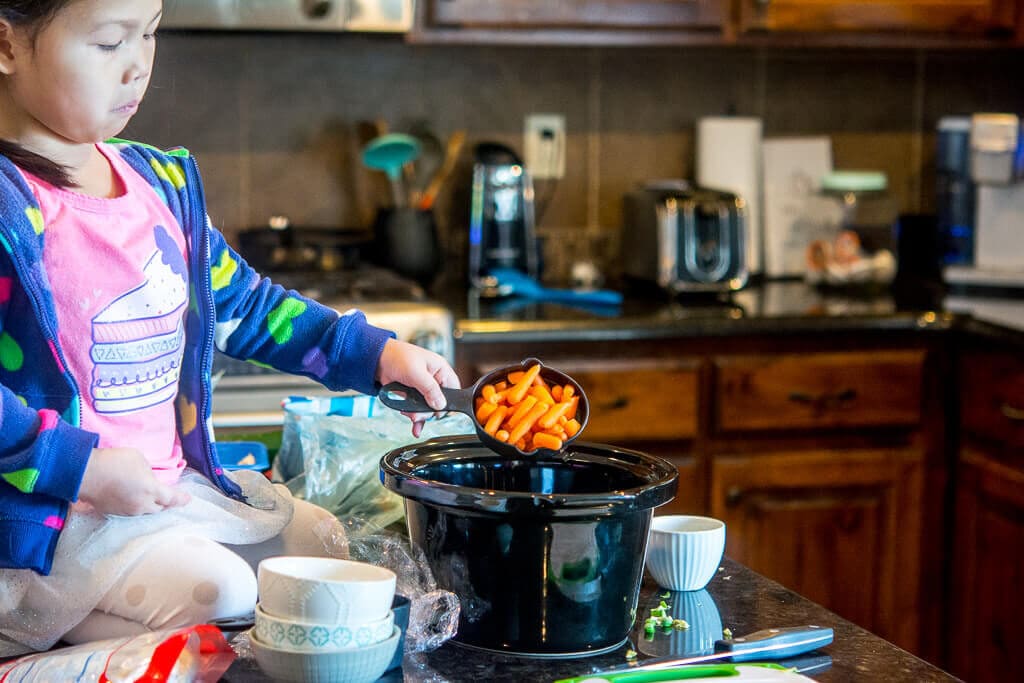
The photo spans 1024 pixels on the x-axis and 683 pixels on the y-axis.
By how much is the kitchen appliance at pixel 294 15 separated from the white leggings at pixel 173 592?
1559 mm

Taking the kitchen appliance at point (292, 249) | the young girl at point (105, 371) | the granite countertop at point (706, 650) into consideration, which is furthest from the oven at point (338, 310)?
the granite countertop at point (706, 650)

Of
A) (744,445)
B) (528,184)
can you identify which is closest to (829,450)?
(744,445)

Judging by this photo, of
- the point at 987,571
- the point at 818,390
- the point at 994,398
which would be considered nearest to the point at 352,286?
the point at 818,390

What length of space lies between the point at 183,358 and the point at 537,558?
381mm

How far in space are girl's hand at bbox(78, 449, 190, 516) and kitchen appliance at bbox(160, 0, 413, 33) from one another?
1.55 meters

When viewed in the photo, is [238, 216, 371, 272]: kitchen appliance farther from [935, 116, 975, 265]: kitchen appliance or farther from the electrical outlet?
[935, 116, 975, 265]: kitchen appliance

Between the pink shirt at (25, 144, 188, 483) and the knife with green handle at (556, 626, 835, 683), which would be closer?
the knife with green handle at (556, 626, 835, 683)

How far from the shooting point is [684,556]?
0.91 metres

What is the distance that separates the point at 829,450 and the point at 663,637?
157 cm

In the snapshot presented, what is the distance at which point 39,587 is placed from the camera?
875 millimetres

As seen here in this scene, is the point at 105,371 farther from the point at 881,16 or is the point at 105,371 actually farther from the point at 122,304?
the point at 881,16

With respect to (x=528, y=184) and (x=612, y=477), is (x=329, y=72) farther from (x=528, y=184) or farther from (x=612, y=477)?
(x=612, y=477)

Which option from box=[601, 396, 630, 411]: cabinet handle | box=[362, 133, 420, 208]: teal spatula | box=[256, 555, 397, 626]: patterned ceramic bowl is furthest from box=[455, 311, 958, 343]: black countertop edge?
box=[256, 555, 397, 626]: patterned ceramic bowl

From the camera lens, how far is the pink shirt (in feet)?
3.02
